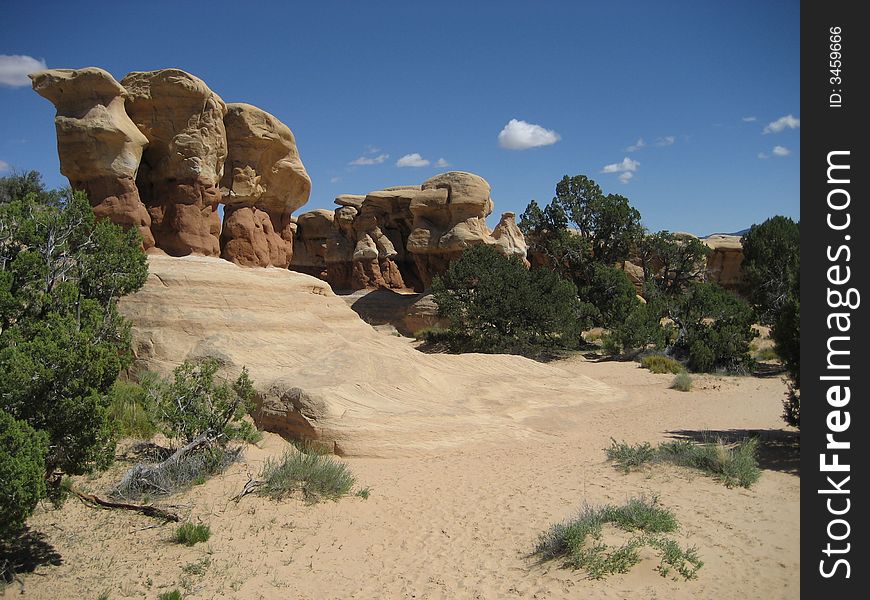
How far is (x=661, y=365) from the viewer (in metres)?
21.5

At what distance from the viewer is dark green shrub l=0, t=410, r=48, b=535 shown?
5543 mm

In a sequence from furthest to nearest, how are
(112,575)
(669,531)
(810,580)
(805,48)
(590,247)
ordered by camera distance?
1. (590,247)
2. (669,531)
3. (112,575)
4. (805,48)
5. (810,580)

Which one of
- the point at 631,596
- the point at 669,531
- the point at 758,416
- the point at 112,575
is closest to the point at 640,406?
the point at 758,416

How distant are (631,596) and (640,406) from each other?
10.2 m

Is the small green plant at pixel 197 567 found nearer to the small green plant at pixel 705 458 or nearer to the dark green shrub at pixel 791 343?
the small green plant at pixel 705 458

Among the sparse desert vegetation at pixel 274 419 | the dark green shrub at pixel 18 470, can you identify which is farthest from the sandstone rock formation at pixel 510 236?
the dark green shrub at pixel 18 470

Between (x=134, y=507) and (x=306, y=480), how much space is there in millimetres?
2152

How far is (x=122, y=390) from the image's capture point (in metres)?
10.7

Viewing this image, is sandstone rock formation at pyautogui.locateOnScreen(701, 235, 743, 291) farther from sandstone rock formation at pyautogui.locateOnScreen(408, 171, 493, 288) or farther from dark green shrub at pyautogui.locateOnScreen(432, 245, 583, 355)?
dark green shrub at pyautogui.locateOnScreen(432, 245, 583, 355)

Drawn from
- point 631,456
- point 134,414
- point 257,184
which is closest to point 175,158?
point 257,184

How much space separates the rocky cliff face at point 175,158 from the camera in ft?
47.9

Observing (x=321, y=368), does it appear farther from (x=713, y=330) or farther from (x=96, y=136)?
(x=713, y=330)

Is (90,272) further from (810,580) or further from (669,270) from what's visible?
(669,270)

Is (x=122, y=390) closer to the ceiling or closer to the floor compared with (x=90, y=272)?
closer to the floor
